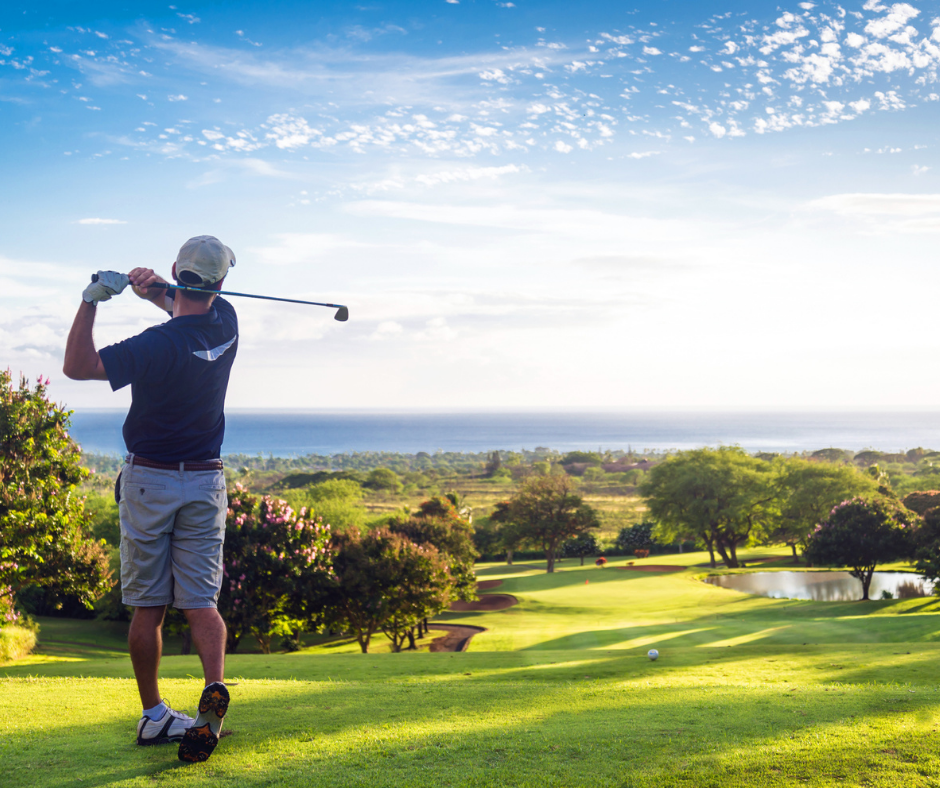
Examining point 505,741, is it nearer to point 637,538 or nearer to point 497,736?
point 497,736

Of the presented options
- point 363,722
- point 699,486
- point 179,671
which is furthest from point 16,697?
point 699,486

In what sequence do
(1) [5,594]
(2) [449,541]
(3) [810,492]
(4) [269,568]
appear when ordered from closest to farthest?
(1) [5,594] < (4) [269,568] < (2) [449,541] < (3) [810,492]

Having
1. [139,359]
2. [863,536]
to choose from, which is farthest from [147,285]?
[863,536]

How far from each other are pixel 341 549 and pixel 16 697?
717 inches

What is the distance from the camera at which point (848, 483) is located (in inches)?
1784

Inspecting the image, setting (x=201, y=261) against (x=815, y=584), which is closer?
(x=201, y=261)

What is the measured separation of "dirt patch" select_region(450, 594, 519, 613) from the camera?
33.7 m

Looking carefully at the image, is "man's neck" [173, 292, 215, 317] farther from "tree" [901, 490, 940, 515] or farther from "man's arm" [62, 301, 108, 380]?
"tree" [901, 490, 940, 515]

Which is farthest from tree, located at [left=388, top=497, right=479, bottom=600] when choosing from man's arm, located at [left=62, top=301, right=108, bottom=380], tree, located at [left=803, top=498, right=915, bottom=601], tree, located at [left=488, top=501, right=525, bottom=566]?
man's arm, located at [left=62, top=301, right=108, bottom=380]

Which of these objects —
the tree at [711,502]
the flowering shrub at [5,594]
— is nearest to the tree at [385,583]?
the flowering shrub at [5,594]

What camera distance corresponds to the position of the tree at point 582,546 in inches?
2154

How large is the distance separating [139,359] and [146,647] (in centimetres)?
159

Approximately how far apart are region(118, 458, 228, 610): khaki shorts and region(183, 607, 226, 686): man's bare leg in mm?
54

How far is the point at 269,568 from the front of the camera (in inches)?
808
